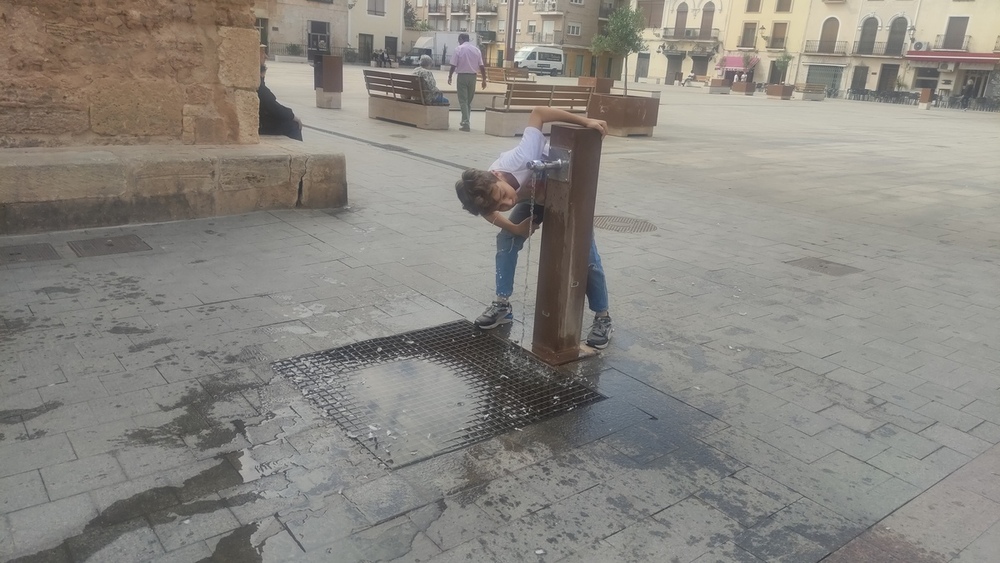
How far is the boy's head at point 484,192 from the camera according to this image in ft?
A: 11.8

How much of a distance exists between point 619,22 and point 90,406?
3304cm

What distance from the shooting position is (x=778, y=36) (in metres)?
56.3

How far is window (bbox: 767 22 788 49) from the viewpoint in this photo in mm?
56062

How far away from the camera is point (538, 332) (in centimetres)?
397

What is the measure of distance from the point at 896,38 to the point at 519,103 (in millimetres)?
47418

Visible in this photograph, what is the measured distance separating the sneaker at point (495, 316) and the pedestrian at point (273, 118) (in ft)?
15.0

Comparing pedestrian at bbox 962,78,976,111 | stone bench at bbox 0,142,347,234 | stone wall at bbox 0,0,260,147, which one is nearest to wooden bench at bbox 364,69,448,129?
stone bench at bbox 0,142,347,234

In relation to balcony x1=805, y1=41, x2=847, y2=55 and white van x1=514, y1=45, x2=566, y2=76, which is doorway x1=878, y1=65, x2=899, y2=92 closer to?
balcony x1=805, y1=41, x2=847, y2=55

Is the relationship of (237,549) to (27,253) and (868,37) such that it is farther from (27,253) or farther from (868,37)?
(868,37)

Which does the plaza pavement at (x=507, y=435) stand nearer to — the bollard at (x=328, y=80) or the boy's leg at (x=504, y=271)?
the boy's leg at (x=504, y=271)

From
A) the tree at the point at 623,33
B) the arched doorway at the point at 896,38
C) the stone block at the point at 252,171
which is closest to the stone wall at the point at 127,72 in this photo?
the stone block at the point at 252,171

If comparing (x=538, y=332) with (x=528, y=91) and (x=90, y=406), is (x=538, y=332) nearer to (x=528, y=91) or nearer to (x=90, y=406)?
(x=90, y=406)

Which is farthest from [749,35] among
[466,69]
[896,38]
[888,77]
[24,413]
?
[24,413]

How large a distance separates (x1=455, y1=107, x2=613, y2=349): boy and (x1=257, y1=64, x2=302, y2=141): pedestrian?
15.1 ft
